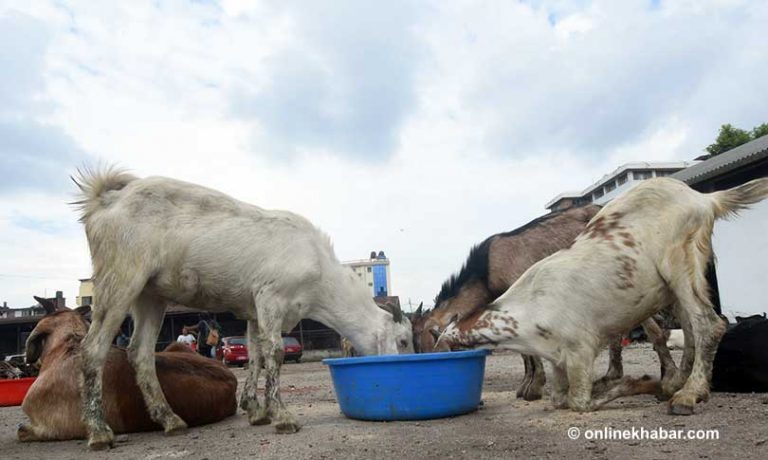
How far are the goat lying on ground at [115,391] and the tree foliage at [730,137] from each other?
3646cm

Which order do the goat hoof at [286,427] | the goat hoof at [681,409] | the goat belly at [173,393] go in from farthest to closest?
the goat belly at [173,393]
the goat hoof at [286,427]
the goat hoof at [681,409]

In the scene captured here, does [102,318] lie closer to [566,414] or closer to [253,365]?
[253,365]

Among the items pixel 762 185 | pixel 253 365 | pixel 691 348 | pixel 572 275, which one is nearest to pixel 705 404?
pixel 691 348

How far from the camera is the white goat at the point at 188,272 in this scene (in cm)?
513

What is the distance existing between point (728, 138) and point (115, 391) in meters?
39.1

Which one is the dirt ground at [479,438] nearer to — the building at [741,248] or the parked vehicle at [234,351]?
the building at [741,248]

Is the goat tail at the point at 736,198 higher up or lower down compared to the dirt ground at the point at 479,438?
higher up

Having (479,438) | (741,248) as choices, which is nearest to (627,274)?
(479,438)

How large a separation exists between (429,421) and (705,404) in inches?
84.1

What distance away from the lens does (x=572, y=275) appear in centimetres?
525

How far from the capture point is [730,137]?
36.7 m

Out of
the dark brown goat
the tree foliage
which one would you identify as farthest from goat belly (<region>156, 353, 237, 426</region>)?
the tree foliage

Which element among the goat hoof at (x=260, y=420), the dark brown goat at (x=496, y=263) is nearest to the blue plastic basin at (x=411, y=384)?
the goat hoof at (x=260, y=420)

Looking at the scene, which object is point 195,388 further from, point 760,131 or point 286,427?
point 760,131
